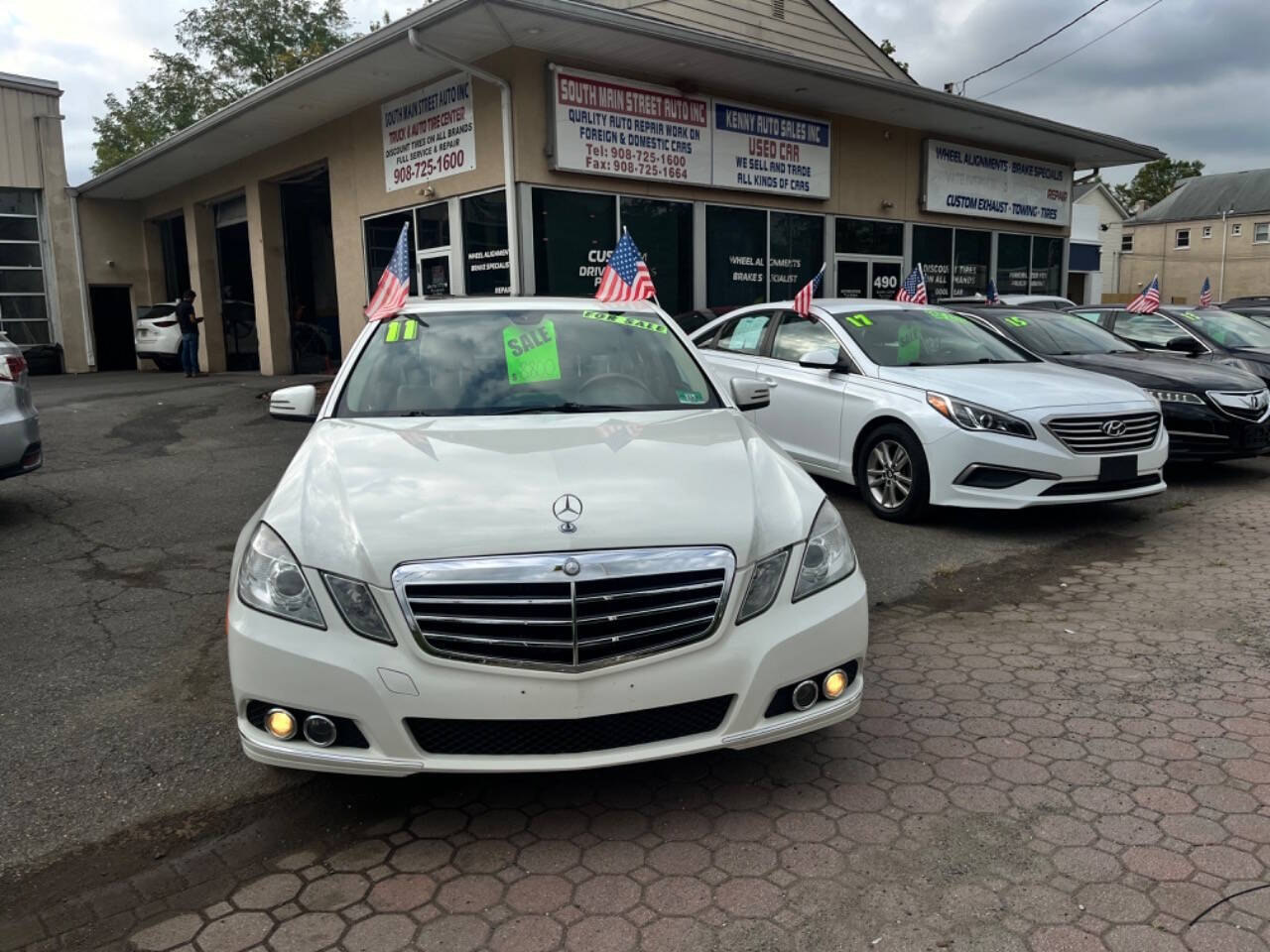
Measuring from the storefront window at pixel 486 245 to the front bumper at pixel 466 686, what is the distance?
9.72m

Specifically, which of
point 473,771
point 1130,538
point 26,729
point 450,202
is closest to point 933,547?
point 1130,538

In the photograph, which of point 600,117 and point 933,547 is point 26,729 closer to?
point 933,547

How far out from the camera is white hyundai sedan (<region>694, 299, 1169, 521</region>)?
6.30 m

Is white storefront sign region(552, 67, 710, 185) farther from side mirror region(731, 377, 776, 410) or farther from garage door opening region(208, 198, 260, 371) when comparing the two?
garage door opening region(208, 198, 260, 371)

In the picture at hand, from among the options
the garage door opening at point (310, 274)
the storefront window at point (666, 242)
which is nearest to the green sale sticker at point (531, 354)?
the storefront window at point (666, 242)

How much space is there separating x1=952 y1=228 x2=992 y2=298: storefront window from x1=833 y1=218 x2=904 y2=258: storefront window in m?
1.94

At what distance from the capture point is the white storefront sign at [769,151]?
44.6 ft

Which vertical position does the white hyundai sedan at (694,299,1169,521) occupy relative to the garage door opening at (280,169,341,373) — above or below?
below

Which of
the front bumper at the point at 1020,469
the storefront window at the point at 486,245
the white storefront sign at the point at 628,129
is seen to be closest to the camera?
the front bumper at the point at 1020,469

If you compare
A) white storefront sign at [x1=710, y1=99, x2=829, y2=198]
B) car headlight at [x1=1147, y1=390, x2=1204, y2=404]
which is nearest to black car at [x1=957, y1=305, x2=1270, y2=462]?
car headlight at [x1=1147, y1=390, x2=1204, y2=404]

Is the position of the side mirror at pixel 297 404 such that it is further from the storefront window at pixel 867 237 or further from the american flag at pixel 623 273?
the storefront window at pixel 867 237

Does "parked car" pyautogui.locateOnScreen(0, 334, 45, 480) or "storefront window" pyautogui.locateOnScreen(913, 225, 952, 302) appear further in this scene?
"storefront window" pyautogui.locateOnScreen(913, 225, 952, 302)

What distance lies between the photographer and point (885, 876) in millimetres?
2623

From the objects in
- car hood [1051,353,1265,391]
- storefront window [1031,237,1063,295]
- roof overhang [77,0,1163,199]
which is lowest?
car hood [1051,353,1265,391]
